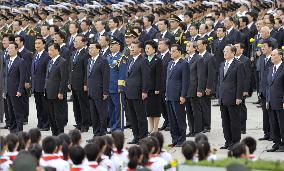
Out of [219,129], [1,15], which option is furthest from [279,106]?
[1,15]

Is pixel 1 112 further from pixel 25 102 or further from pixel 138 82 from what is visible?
pixel 138 82

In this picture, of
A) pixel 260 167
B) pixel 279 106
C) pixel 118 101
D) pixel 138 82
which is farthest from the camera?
pixel 118 101

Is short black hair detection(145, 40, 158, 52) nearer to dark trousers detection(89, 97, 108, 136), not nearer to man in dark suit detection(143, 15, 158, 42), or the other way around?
dark trousers detection(89, 97, 108, 136)

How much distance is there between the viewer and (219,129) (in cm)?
2484

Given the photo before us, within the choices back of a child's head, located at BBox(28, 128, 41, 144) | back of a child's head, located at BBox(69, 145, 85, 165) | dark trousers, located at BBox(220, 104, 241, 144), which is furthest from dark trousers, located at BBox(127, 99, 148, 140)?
back of a child's head, located at BBox(69, 145, 85, 165)

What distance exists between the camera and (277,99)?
→ 21.3m

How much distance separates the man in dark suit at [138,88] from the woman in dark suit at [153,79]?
171mm

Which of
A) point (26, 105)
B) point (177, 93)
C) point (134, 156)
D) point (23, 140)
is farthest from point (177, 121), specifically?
point (134, 156)

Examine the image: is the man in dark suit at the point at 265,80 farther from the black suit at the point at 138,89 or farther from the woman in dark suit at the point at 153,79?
the black suit at the point at 138,89

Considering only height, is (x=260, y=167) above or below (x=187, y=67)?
below

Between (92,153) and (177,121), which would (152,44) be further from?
(92,153)

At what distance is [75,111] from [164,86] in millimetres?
2150

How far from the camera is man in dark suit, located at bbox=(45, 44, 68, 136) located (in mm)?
23516

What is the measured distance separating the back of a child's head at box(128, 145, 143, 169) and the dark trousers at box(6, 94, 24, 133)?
911 cm
